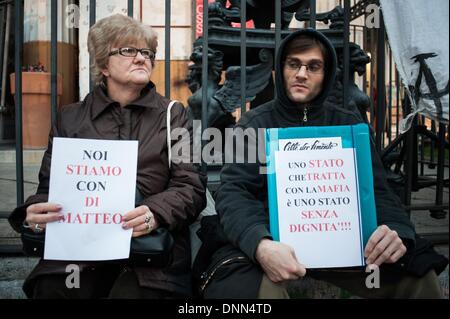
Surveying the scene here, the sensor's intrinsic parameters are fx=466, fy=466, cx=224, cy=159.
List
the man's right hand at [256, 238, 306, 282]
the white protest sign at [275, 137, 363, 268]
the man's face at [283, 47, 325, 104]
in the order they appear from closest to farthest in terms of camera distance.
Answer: the man's right hand at [256, 238, 306, 282]
the white protest sign at [275, 137, 363, 268]
the man's face at [283, 47, 325, 104]

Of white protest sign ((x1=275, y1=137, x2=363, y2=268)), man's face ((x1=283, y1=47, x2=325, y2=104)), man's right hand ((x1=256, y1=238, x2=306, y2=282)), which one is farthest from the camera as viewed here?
man's face ((x1=283, y1=47, x2=325, y2=104))

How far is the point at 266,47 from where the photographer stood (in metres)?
3.15

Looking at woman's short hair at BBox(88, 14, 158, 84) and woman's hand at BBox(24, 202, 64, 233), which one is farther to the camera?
woman's short hair at BBox(88, 14, 158, 84)

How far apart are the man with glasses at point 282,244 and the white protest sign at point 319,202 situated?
0.22 ft

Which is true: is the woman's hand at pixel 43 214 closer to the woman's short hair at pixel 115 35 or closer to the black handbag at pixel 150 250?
the black handbag at pixel 150 250

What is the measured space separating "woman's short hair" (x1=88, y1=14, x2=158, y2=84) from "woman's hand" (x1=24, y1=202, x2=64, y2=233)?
2.28ft

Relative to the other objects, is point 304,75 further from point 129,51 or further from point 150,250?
point 150,250

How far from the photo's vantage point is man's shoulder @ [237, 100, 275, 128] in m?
1.94

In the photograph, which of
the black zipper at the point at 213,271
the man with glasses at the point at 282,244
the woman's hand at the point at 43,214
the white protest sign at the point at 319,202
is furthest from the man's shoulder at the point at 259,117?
the woman's hand at the point at 43,214

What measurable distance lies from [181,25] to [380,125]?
5.41m

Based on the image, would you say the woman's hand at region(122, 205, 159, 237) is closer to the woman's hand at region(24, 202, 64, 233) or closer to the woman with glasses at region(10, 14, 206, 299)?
the woman with glasses at region(10, 14, 206, 299)

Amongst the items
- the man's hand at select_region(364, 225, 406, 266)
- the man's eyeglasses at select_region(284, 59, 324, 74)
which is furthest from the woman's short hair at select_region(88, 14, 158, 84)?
the man's hand at select_region(364, 225, 406, 266)

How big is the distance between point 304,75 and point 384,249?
0.74 m
